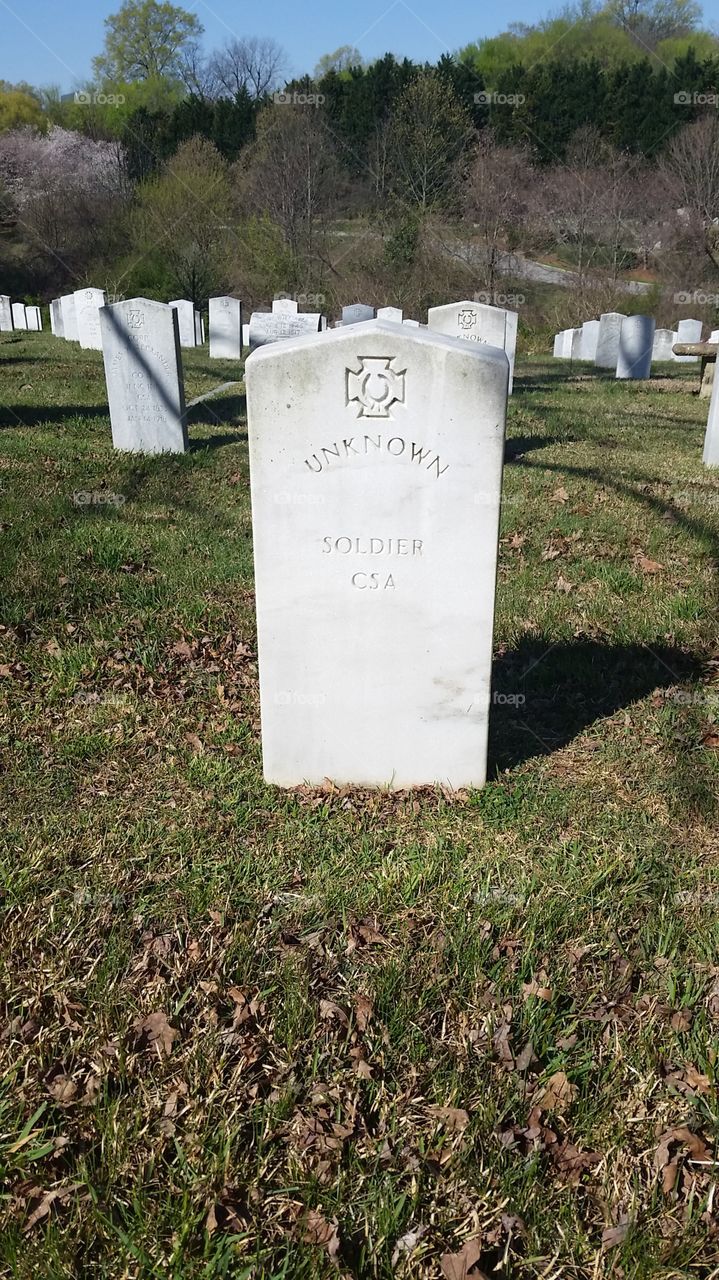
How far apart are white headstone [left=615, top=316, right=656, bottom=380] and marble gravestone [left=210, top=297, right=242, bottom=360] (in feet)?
27.0

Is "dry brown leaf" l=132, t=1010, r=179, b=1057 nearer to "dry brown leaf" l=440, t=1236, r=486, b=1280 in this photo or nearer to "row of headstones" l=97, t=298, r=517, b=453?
"dry brown leaf" l=440, t=1236, r=486, b=1280

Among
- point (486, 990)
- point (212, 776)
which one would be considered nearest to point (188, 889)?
point (212, 776)

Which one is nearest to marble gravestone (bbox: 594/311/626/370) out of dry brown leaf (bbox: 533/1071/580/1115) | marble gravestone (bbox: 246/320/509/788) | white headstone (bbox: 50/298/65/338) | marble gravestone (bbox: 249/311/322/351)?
marble gravestone (bbox: 249/311/322/351)

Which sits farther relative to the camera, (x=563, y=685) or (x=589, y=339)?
(x=589, y=339)

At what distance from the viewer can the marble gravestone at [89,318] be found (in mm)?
18750

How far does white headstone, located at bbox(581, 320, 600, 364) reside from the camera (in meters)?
21.2

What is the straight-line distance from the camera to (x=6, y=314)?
2836 centimetres

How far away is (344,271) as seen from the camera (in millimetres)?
29969

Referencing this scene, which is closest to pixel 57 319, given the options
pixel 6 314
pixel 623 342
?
pixel 6 314

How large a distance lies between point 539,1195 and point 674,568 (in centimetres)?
441

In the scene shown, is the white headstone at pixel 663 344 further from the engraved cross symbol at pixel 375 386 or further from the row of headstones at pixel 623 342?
the engraved cross symbol at pixel 375 386

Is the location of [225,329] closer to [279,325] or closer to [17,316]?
[279,325]

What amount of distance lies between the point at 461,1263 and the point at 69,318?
76.2 feet

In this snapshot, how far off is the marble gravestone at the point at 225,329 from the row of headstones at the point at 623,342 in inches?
320
